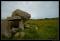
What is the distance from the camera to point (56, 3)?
605cm

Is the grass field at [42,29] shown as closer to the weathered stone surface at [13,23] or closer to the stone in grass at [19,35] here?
the stone in grass at [19,35]

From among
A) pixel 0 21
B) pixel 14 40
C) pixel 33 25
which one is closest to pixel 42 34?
pixel 33 25

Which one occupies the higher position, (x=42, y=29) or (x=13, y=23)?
(x=13, y=23)

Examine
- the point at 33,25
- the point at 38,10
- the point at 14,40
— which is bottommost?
the point at 14,40

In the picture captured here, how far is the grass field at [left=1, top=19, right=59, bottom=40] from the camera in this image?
607 cm

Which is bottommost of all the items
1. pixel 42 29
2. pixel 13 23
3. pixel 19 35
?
pixel 19 35

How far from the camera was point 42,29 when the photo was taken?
20.0 feet

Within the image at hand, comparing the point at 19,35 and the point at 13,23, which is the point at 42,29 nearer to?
the point at 19,35

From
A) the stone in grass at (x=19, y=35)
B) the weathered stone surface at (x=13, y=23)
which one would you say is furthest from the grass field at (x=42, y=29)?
the weathered stone surface at (x=13, y=23)

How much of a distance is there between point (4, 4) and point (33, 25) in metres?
0.96

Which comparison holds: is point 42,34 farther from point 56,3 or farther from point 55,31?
point 56,3

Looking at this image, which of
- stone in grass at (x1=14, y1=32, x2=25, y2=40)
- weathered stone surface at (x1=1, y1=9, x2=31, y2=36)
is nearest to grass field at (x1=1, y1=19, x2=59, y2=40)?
stone in grass at (x1=14, y1=32, x2=25, y2=40)

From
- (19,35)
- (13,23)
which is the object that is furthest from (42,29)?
(13,23)

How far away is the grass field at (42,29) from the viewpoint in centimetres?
607
